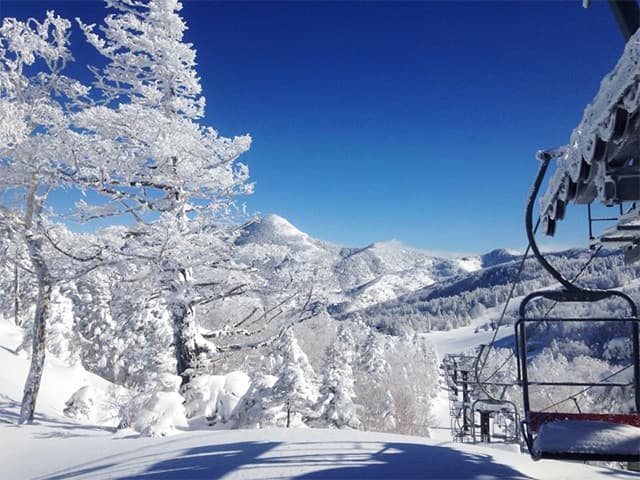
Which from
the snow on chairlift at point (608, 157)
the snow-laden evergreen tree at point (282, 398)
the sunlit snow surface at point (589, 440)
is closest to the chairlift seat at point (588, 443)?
the sunlit snow surface at point (589, 440)

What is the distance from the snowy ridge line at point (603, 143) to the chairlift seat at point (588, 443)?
178 cm

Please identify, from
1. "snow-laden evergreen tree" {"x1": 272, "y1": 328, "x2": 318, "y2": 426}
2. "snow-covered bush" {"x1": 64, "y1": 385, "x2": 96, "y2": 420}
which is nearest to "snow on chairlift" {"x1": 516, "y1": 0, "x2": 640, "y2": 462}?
"snow-laden evergreen tree" {"x1": 272, "y1": 328, "x2": 318, "y2": 426}

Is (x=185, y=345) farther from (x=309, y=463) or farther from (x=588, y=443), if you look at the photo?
(x=588, y=443)

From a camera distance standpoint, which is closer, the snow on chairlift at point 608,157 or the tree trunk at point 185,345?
the snow on chairlift at point 608,157

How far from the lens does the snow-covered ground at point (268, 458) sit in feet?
13.9

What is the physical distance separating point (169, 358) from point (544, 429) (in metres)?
7.98

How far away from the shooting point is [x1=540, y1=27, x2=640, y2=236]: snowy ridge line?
2.28 m

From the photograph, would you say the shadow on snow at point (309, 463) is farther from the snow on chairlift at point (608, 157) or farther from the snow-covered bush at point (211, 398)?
the snow-covered bush at point (211, 398)

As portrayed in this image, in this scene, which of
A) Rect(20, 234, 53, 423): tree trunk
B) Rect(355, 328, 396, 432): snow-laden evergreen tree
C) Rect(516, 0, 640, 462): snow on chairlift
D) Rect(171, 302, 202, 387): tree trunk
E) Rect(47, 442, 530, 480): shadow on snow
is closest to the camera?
Rect(516, 0, 640, 462): snow on chairlift

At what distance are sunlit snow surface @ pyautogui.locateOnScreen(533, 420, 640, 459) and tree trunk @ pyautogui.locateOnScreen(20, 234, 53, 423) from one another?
28.1 feet

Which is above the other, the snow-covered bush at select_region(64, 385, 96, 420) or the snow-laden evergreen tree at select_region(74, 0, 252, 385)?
the snow-laden evergreen tree at select_region(74, 0, 252, 385)

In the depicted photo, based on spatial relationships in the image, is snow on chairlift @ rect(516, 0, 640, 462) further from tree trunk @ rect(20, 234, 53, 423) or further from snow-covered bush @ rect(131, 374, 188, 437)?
tree trunk @ rect(20, 234, 53, 423)

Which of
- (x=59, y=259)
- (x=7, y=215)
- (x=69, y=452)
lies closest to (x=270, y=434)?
(x=69, y=452)

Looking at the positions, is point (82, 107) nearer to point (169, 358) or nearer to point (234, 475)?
point (169, 358)
